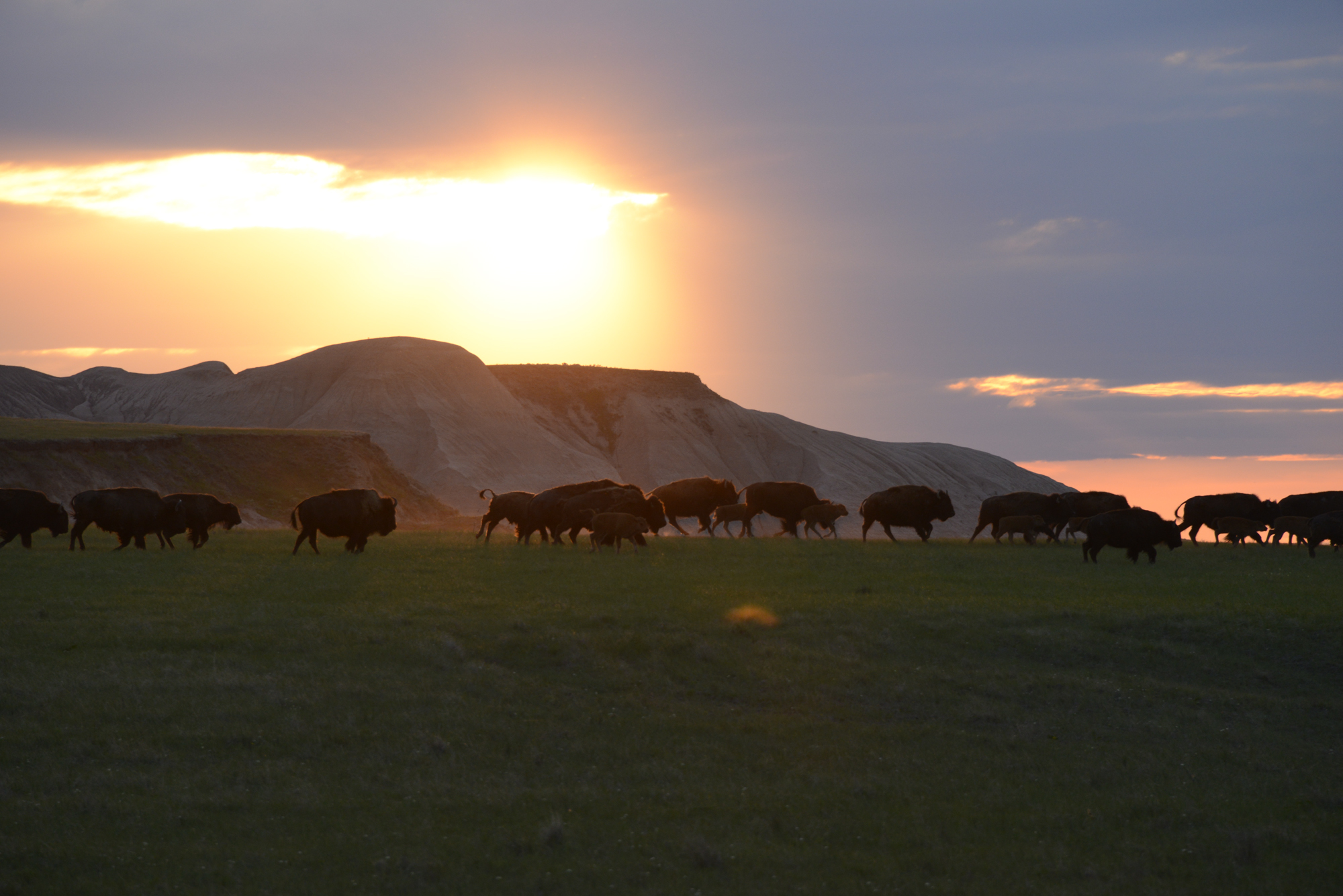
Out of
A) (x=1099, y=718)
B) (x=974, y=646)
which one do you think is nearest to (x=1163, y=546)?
(x=974, y=646)

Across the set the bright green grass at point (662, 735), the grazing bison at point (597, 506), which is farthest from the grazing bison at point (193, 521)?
the grazing bison at point (597, 506)

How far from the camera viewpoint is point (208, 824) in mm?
9797

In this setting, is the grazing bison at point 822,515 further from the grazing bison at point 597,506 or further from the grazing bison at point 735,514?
the grazing bison at point 597,506

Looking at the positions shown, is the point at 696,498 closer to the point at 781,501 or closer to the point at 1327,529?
the point at 781,501

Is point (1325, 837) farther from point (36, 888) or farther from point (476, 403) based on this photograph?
point (476, 403)

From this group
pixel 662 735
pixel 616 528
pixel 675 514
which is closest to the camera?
pixel 662 735

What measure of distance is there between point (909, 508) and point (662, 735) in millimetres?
24888

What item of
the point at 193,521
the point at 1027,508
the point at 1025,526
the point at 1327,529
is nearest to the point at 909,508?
the point at 1027,508

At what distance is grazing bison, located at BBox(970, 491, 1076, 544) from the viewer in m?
36.5

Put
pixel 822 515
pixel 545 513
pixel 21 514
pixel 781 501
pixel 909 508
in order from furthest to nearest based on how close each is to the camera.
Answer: pixel 781 501 < pixel 822 515 < pixel 909 508 < pixel 545 513 < pixel 21 514

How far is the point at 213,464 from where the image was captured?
63.2 metres

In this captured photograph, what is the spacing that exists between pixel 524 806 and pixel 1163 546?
2887 cm

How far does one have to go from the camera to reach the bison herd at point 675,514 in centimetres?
2862

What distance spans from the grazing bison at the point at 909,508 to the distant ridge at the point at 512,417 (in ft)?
195
